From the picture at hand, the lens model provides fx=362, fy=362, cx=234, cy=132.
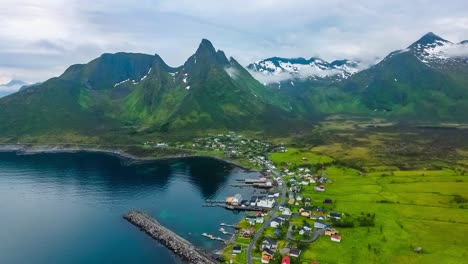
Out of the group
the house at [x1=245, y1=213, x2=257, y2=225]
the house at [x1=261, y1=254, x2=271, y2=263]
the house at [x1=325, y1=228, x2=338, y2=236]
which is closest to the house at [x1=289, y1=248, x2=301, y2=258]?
the house at [x1=261, y1=254, x2=271, y2=263]

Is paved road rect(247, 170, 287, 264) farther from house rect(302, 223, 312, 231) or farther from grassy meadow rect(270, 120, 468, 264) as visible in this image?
house rect(302, 223, 312, 231)

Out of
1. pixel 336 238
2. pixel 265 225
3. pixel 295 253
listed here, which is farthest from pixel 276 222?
pixel 295 253

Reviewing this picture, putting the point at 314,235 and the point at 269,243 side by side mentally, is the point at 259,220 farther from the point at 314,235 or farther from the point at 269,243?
the point at 314,235

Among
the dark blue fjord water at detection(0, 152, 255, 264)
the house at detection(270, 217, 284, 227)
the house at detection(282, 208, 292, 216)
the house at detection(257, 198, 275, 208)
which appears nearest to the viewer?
the dark blue fjord water at detection(0, 152, 255, 264)

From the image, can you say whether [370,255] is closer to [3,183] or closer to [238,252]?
[238,252]

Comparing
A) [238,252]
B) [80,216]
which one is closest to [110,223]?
[80,216]
